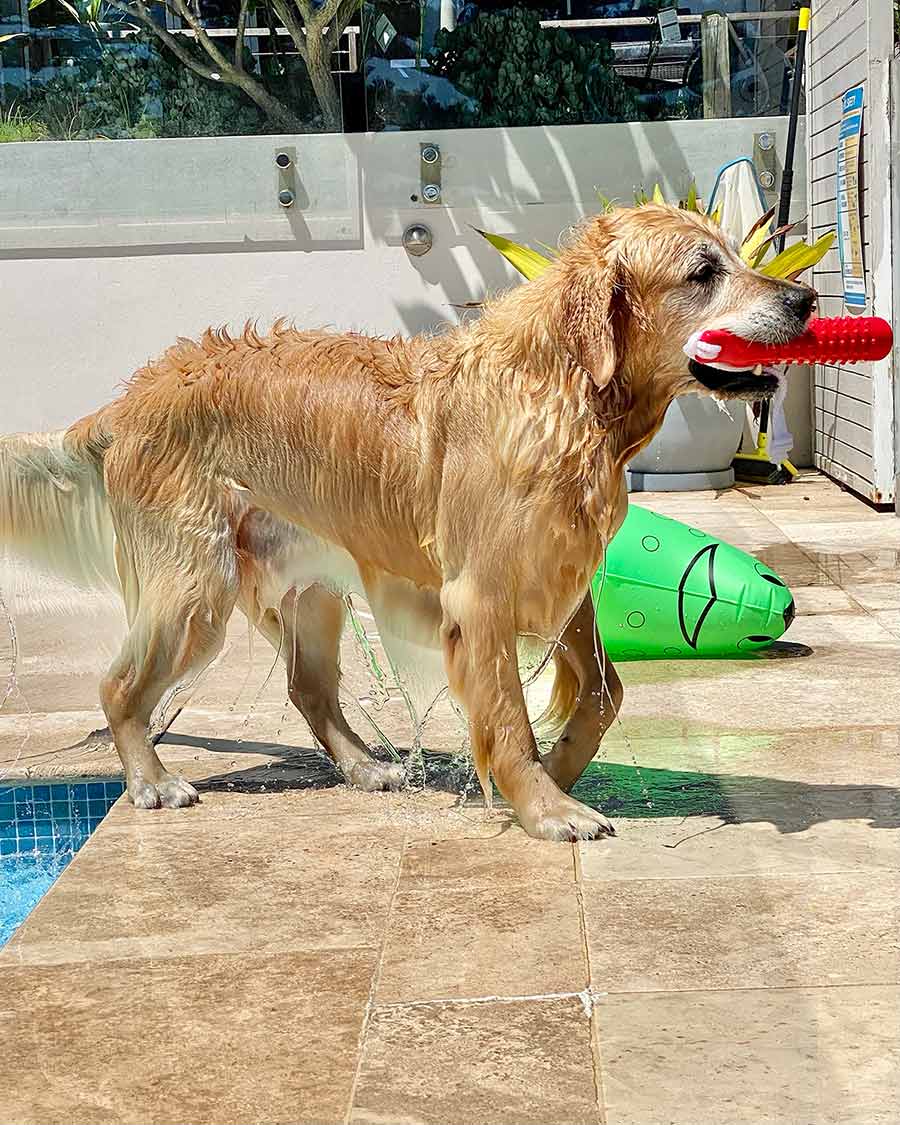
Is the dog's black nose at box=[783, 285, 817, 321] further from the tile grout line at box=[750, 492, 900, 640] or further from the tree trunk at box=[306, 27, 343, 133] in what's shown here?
the tree trunk at box=[306, 27, 343, 133]

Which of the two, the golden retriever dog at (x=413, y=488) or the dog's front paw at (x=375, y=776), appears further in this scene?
the dog's front paw at (x=375, y=776)

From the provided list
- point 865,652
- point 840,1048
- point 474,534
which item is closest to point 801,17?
point 865,652

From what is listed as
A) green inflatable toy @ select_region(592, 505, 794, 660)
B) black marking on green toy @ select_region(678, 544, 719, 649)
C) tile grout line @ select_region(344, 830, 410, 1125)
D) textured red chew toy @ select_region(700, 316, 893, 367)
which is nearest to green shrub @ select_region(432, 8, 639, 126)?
green inflatable toy @ select_region(592, 505, 794, 660)

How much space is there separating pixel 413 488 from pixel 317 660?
3.49ft

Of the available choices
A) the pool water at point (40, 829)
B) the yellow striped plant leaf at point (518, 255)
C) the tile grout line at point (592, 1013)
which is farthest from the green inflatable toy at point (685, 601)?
the yellow striped plant leaf at point (518, 255)

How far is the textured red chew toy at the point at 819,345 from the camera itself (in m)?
4.25

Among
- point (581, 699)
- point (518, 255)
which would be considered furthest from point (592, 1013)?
point (518, 255)

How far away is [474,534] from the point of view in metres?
4.55

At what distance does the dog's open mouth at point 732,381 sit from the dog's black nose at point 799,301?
7.9 inches

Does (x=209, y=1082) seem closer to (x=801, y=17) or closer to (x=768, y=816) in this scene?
(x=768, y=816)

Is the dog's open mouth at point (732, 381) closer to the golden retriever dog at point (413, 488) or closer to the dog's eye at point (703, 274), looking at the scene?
the golden retriever dog at point (413, 488)

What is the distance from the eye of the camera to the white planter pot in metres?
12.1

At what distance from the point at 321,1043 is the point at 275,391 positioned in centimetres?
236

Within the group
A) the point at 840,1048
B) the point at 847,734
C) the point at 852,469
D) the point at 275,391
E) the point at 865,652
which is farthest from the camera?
the point at 852,469
